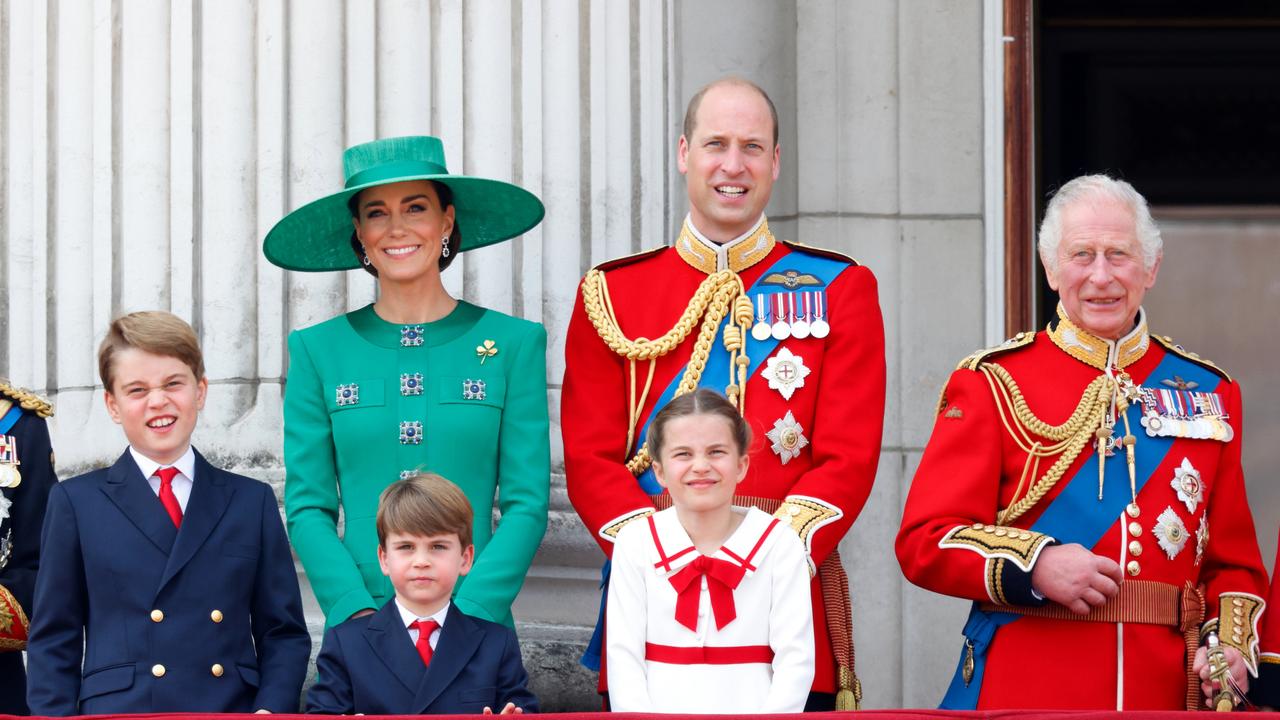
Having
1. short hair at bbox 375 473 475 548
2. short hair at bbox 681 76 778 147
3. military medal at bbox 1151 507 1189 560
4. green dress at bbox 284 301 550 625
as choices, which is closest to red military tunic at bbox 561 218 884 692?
green dress at bbox 284 301 550 625

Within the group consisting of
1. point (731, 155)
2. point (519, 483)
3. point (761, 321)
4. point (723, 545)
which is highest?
point (731, 155)

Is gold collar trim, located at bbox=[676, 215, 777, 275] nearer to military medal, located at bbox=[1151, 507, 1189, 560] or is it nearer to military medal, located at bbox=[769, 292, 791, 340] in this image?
military medal, located at bbox=[769, 292, 791, 340]

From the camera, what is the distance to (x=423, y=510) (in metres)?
4.14

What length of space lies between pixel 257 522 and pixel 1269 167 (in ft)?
12.7

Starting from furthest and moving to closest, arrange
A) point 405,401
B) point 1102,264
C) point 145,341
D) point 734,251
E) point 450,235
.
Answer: point 450,235, point 734,251, point 405,401, point 1102,264, point 145,341

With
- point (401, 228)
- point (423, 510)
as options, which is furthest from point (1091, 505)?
point (401, 228)

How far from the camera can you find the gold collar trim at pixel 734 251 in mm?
4680

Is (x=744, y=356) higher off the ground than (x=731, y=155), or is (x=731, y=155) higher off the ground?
(x=731, y=155)

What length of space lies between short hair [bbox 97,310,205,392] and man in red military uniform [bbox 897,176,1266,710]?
1.51 meters

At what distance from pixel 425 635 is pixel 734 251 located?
3.68 ft

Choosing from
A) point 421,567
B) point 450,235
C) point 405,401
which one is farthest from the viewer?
point 450,235

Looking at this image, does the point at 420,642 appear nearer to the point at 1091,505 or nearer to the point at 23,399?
the point at 23,399

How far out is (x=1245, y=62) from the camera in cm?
682

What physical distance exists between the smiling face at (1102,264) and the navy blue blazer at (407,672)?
1.39 meters
